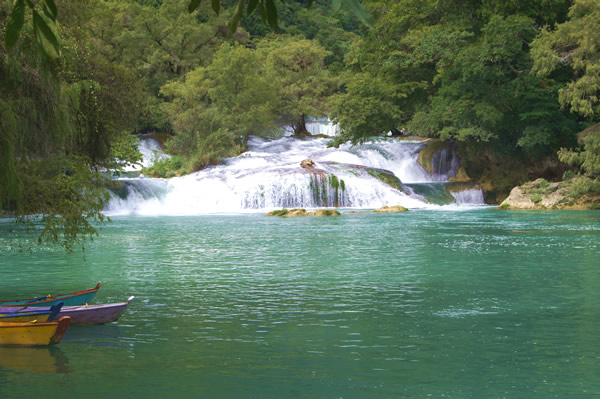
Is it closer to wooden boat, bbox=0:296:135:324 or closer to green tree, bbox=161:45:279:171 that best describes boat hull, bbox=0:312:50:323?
wooden boat, bbox=0:296:135:324

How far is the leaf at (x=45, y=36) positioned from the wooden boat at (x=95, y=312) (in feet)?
21.2

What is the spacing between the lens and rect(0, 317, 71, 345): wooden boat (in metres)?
8.33

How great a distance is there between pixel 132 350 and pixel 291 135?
174 ft

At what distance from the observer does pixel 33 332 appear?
840 centimetres

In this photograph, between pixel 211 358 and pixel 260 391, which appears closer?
pixel 260 391

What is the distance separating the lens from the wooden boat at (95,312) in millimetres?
9516

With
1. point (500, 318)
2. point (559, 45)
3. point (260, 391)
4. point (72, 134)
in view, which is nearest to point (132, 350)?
point (260, 391)

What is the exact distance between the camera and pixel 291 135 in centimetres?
6112

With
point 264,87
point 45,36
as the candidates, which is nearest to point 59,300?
point 45,36

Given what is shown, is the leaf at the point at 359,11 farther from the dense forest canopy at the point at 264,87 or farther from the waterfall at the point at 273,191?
the waterfall at the point at 273,191

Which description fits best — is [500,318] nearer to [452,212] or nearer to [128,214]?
[452,212]

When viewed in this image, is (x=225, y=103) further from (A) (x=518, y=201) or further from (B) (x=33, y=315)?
(B) (x=33, y=315)

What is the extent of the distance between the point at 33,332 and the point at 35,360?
0.37 meters

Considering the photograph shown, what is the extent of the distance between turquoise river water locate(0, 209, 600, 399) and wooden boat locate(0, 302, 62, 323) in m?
0.35
